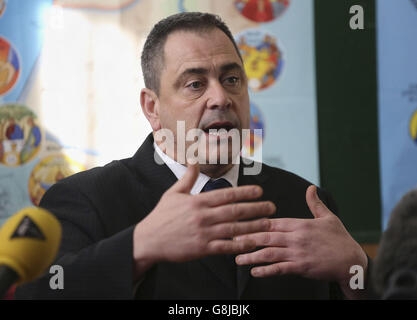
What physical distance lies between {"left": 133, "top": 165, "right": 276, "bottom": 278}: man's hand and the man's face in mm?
339

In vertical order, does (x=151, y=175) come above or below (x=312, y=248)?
above

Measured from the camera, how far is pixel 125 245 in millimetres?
789

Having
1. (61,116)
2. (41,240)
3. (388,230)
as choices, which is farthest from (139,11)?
(388,230)

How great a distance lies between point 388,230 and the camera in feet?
1.54

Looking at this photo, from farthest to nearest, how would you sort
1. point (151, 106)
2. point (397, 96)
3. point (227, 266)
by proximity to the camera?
point (397, 96)
point (151, 106)
point (227, 266)

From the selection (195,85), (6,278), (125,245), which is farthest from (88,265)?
(195,85)

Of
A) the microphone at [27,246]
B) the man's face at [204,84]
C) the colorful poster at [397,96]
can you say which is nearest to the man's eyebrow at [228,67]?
the man's face at [204,84]

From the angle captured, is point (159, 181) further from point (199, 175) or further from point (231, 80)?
point (231, 80)

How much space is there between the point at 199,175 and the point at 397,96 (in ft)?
3.25

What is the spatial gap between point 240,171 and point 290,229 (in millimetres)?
349

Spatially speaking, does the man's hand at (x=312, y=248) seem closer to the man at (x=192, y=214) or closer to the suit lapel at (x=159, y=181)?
the man at (x=192, y=214)

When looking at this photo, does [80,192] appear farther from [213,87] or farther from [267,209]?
[267,209]

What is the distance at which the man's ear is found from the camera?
121 centimetres

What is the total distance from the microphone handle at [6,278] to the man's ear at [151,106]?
0.72m
